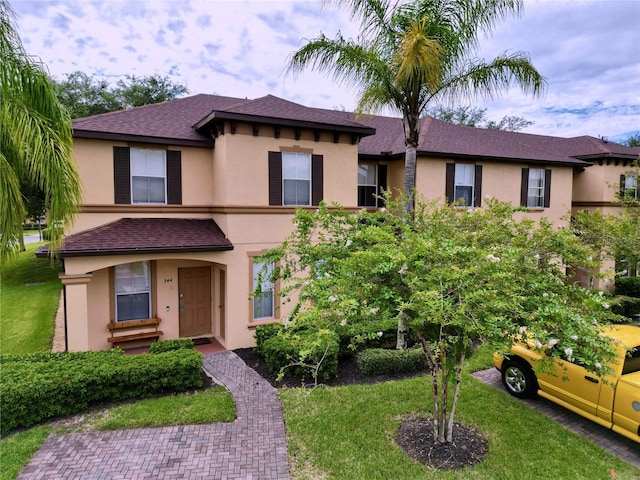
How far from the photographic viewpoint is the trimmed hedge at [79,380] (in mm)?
7219

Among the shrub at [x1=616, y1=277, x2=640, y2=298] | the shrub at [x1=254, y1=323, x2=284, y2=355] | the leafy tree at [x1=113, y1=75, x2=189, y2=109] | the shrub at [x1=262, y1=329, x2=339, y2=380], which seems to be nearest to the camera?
the shrub at [x1=262, y1=329, x2=339, y2=380]

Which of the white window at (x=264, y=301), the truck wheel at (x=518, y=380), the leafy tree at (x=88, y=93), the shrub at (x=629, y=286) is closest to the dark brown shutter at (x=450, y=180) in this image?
the white window at (x=264, y=301)

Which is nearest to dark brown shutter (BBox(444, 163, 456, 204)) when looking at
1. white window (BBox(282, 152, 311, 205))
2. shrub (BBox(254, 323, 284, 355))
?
white window (BBox(282, 152, 311, 205))

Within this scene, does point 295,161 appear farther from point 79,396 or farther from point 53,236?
point 79,396

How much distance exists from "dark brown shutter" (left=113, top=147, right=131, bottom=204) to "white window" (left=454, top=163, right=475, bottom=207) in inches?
477

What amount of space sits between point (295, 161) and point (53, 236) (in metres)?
7.05

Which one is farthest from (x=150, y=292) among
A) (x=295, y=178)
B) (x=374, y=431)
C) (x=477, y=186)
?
(x=477, y=186)

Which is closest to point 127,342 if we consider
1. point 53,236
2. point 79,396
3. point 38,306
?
point 79,396

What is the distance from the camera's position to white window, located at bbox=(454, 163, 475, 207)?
15.9 meters

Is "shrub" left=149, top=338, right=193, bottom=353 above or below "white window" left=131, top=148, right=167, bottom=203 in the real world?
below

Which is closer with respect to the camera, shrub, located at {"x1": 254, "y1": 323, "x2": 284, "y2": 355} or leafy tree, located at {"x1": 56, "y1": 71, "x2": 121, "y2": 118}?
shrub, located at {"x1": 254, "y1": 323, "x2": 284, "y2": 355}

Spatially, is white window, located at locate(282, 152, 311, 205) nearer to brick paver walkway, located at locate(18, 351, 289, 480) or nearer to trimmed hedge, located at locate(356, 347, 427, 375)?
trimmed hedge, located at locate(356, 347, 427, 375)

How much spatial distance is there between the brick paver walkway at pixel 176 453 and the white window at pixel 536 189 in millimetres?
15196

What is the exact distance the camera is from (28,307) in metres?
15.6
